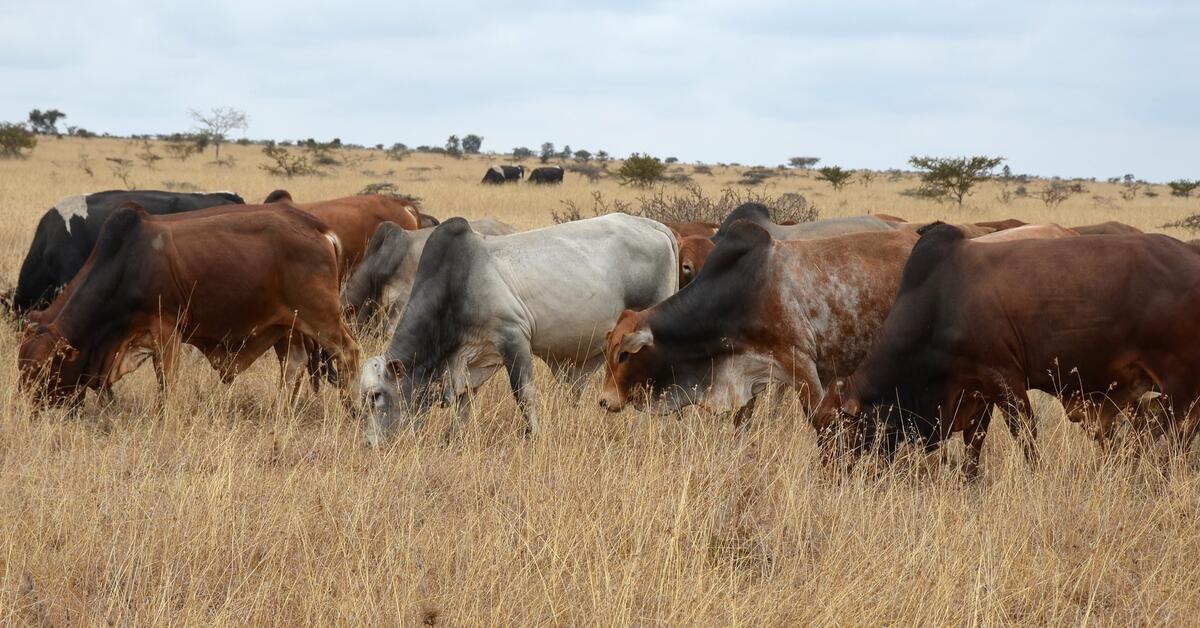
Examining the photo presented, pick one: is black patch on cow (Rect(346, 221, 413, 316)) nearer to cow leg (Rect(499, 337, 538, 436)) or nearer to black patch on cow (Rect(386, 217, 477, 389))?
black patch on cow (Rect(386, 217, 477, 389))

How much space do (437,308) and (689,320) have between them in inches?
66.4

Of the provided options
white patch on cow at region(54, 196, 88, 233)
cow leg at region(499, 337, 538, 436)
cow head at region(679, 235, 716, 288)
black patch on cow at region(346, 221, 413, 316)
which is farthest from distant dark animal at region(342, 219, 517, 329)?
cow leg at region(499, 337, 538, 436)

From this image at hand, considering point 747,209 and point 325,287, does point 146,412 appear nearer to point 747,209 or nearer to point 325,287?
point 325,287

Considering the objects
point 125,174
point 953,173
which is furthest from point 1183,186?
point 125,174

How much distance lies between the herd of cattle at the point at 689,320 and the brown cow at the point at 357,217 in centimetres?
320

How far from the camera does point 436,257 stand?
7.64 m

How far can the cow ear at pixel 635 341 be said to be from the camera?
7.06m

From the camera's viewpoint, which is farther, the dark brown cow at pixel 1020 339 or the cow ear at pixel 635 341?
the cow ear at pixel 635 341

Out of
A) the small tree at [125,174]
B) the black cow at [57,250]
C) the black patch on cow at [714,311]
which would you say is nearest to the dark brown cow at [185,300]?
the black patch on cow at [714,311]

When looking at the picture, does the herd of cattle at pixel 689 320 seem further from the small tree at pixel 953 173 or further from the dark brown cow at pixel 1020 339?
the small tree at pixel 953 173

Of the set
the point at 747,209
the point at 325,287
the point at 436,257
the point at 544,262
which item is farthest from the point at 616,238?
the point at 747,209

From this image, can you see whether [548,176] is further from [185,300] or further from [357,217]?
[185,300]

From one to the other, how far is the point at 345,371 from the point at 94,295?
5.68ft

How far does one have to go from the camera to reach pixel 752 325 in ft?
23.1
